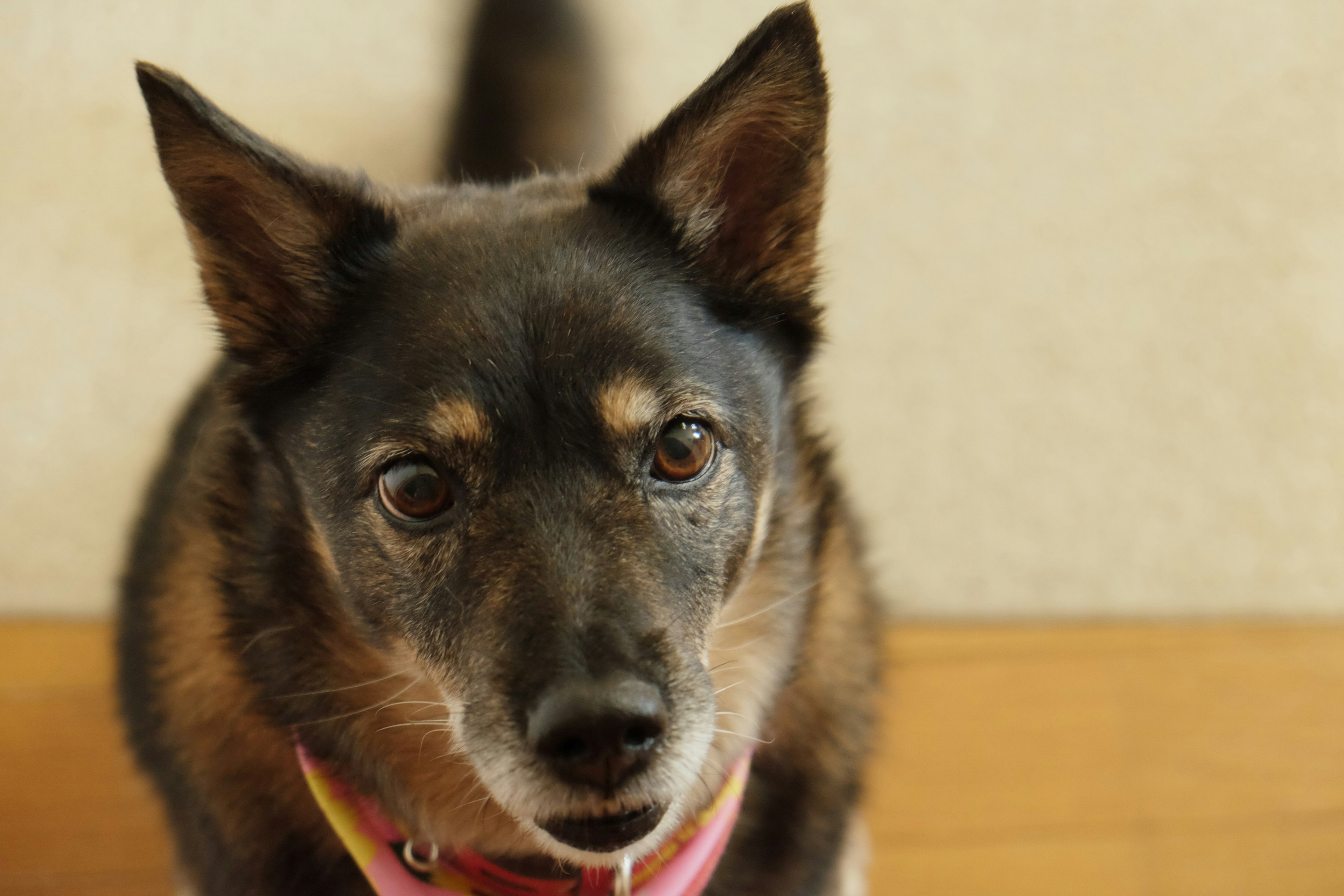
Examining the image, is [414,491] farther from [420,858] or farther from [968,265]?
[968,265]

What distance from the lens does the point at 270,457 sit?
1.63 meters

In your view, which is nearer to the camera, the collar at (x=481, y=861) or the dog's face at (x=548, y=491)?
the dog's face at (x=548, y=491)

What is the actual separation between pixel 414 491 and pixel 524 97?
142 centimetres

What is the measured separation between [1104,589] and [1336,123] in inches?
65.4

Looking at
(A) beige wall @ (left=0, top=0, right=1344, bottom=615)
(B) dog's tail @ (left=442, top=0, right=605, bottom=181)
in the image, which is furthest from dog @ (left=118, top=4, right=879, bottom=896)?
(A) beige wall @ (left=0, top=0, right=1344, bottom=615)

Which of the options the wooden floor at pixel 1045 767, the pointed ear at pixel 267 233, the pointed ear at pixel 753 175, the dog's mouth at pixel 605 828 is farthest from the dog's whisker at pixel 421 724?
the wooden floor at pixel 1045 767

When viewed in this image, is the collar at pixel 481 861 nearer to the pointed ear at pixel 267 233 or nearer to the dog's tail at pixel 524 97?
the pointed ear at pixel 267 233

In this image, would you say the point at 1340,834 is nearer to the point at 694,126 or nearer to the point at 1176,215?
the point at 1176,215

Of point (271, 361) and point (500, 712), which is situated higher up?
point (271, 361)

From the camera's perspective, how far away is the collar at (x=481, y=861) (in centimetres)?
170

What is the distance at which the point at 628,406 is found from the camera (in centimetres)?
144

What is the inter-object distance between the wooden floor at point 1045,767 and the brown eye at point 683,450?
1.10m

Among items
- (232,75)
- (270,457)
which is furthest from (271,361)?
(232,75)

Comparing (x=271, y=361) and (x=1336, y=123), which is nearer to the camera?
(x=271, y=361)
